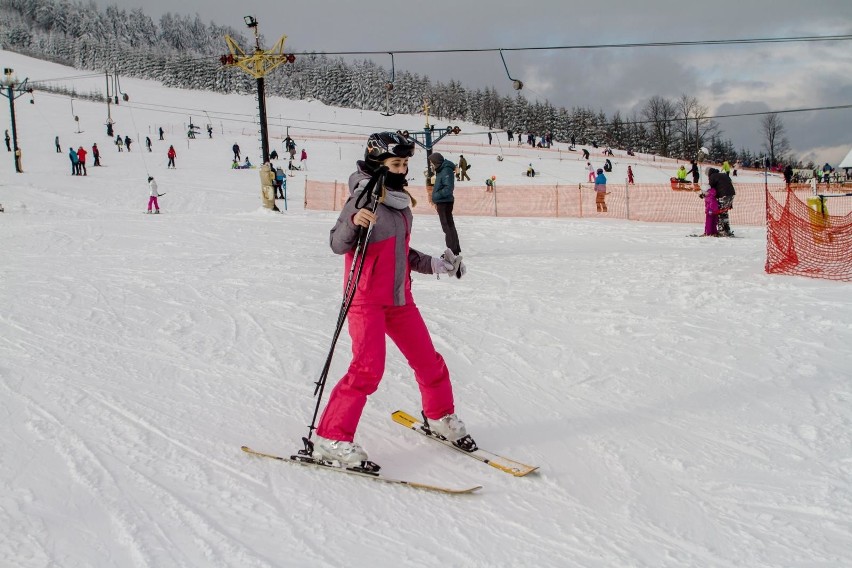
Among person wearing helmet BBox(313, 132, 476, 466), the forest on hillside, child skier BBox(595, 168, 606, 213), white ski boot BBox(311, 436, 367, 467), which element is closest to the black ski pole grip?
person wearing helmet BBox(313, 132, 476, 466)

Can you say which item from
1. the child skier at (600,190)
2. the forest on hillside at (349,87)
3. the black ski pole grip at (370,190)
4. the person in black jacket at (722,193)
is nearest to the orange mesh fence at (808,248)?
the person in black jacket at (722,193)

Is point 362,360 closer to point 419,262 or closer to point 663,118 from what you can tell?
point 419,262

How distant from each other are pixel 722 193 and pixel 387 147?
447 inches

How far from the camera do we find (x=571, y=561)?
107 inches

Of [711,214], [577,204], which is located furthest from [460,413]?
[577,204]

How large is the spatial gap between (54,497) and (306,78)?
116197 mm

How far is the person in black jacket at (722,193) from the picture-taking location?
12734 millimetres

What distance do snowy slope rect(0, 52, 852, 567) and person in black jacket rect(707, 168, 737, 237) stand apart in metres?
3.39

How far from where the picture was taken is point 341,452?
11.1ft

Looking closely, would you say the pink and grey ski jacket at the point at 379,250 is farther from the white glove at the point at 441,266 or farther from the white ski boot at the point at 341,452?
the white ski boot at the point at 341,452

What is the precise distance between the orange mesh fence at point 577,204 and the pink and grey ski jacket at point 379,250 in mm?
17444

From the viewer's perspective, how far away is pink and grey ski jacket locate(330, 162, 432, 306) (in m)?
3.37

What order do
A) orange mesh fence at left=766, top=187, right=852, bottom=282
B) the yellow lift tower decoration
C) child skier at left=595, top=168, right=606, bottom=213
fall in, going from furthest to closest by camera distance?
child skier at left=595, top=168, right=606, bottom=213
the yellow lift tower decoration
orange mesh fence at left=766, top=187, right=852, bottom=282

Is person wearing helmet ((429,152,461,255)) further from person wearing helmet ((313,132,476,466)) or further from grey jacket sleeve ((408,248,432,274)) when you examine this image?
person wearing helmet ((313,132,476,466))
